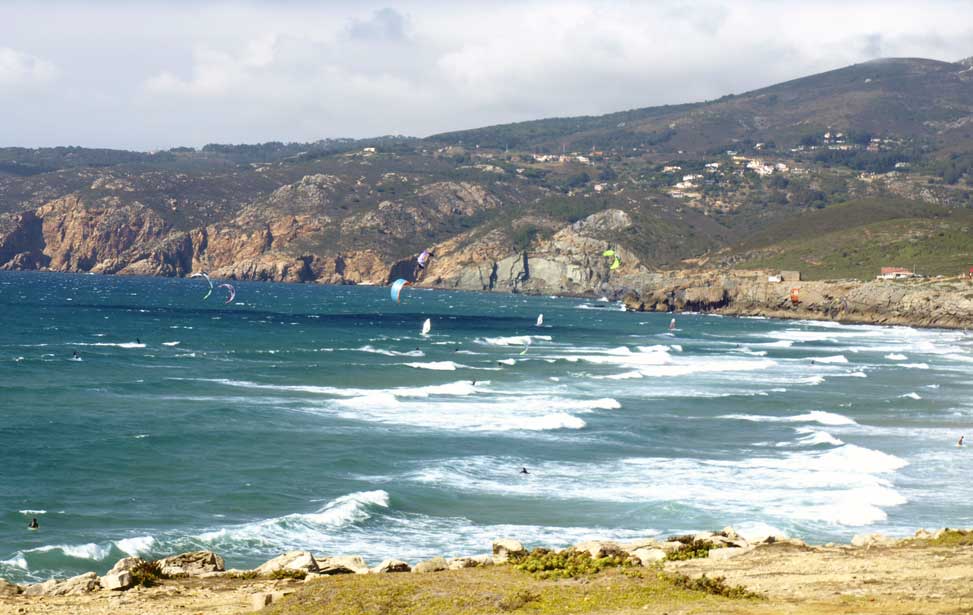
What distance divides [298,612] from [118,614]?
9.48 ft

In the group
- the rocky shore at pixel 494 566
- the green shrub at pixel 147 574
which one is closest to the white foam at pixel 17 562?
the rocky shore at pixel 494 566

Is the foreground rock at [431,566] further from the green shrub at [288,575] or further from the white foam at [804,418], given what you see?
the white foam at [804,418]

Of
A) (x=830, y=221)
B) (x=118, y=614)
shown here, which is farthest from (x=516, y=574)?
(x=830, y=221)

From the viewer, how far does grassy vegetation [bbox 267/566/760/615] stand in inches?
593

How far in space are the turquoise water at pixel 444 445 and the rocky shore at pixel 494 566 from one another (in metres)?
5.47

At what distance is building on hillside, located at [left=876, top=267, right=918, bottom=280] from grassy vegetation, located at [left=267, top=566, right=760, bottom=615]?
120204 millimetres

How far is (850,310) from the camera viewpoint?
12306cm

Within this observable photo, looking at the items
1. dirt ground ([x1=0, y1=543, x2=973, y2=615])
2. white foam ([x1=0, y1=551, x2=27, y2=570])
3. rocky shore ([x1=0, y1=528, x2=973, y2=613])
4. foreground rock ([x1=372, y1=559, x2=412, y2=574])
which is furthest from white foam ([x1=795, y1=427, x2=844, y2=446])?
white foam ([x1=0, y1=551, x2=27, y2=570])

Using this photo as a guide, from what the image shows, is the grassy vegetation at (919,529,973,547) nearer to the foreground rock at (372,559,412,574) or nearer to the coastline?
the foreground rock at (372,559,412,574)

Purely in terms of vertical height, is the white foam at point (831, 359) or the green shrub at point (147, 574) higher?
the green shrub at point (147, 574)

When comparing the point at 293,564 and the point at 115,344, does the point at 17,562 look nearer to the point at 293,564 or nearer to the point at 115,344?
the point at 293,564

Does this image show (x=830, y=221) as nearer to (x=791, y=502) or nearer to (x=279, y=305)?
(x=279, y=305)

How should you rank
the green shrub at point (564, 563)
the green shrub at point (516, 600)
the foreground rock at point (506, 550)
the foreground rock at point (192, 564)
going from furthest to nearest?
1. the foreground rock at point (506, 550)
2. the foreground rock at point (192, 564)
3. the green shrub at point (564, 563)
4. the green shrub at point (516, 600)

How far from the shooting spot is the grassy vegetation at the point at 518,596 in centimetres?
1505
